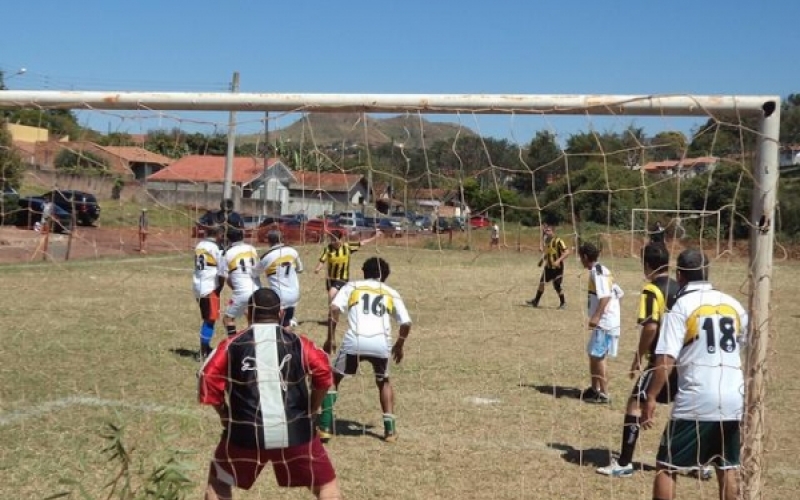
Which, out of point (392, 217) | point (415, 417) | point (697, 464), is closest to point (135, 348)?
point (415, 417)

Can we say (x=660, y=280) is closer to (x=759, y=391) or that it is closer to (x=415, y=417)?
(x=759, y=391)

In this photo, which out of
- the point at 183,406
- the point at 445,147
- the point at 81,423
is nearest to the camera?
the point at 445,147

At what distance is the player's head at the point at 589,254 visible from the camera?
31.5ft

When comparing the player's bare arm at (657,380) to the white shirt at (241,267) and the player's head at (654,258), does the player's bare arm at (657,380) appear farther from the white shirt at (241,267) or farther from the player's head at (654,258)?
the white shirt at (241,267)

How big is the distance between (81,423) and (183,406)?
1.05m

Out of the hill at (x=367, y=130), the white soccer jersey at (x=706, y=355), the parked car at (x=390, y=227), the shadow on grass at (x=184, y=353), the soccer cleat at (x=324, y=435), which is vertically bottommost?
the soccer cleat at (x=324, y=435)

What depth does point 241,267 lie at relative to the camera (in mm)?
10805

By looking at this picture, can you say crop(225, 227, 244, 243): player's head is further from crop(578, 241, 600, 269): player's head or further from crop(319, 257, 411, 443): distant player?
crop(578, 241, 600, 269): player's head

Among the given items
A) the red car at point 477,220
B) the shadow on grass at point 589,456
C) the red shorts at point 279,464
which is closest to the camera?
the red shorts at point 279,464

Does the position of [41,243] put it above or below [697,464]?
above

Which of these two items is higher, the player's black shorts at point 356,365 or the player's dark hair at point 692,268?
the player's dark hair at point 692,268

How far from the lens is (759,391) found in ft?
16.6

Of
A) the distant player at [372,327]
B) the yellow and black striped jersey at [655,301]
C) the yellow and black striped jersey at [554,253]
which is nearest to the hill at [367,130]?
the distant player at [372,327]

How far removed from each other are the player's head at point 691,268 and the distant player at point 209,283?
666cm
